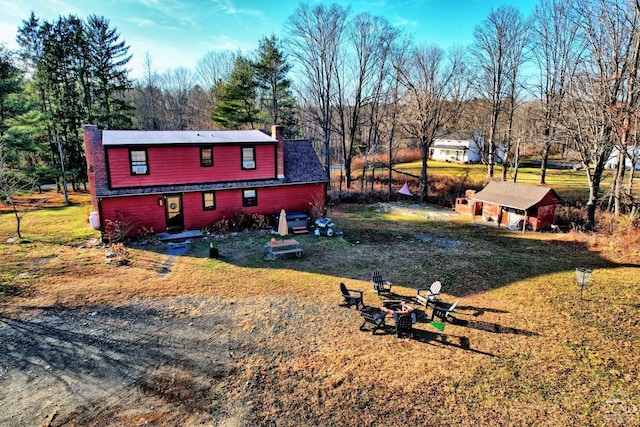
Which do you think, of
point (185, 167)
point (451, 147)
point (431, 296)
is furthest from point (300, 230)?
point (451, 147)

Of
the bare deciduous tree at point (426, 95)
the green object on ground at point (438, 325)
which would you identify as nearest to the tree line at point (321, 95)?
the bare deciduous tree at point (426, 95)

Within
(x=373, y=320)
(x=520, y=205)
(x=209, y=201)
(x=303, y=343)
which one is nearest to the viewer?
(x=303, y=343)

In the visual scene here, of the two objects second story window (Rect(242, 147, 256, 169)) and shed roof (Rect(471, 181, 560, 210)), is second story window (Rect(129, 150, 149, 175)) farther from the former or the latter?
shed roof (Rect(471, 181, 560, 210))

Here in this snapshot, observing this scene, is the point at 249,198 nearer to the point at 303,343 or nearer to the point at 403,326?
the point at 303,343

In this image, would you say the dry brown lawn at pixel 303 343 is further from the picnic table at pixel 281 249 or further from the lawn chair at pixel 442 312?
the picnic table at pixel 281 249

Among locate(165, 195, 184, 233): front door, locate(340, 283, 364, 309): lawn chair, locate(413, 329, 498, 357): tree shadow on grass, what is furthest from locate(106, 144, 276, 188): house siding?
locate(413, 329, 498, 357): tree shadow on grass

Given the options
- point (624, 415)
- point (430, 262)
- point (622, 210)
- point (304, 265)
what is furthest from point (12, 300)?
point (622, 210)
